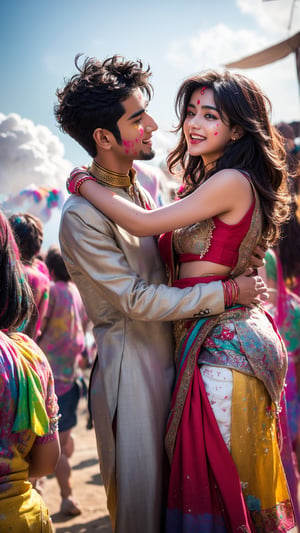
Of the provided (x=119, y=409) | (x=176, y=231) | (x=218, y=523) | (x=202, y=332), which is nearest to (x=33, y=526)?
(x=119, y=409)

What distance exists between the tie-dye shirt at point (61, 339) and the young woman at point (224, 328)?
2.12 meters

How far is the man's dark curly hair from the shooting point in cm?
221

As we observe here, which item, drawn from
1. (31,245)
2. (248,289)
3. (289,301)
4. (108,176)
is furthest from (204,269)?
(289,301)

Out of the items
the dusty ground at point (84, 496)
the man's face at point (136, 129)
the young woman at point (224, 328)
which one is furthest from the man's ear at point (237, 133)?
the dusty ground at point (84, 496)

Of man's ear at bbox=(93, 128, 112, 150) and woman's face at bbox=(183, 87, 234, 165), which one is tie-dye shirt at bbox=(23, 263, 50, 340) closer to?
man's ear at bbox=(93, 128, 112, 150)

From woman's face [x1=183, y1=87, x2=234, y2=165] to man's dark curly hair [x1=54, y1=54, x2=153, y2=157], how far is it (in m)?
0.26

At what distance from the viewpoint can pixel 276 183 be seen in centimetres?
238

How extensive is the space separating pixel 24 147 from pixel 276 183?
78.2 inches

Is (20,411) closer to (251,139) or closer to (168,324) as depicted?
(168,324)

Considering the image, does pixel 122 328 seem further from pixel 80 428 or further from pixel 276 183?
pixel 80 428

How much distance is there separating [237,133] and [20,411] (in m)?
1.39

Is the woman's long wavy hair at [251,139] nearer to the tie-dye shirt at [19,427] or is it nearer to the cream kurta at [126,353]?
the cream kurta at [126,353]

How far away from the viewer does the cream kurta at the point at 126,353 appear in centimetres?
204

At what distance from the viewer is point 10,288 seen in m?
1.84
